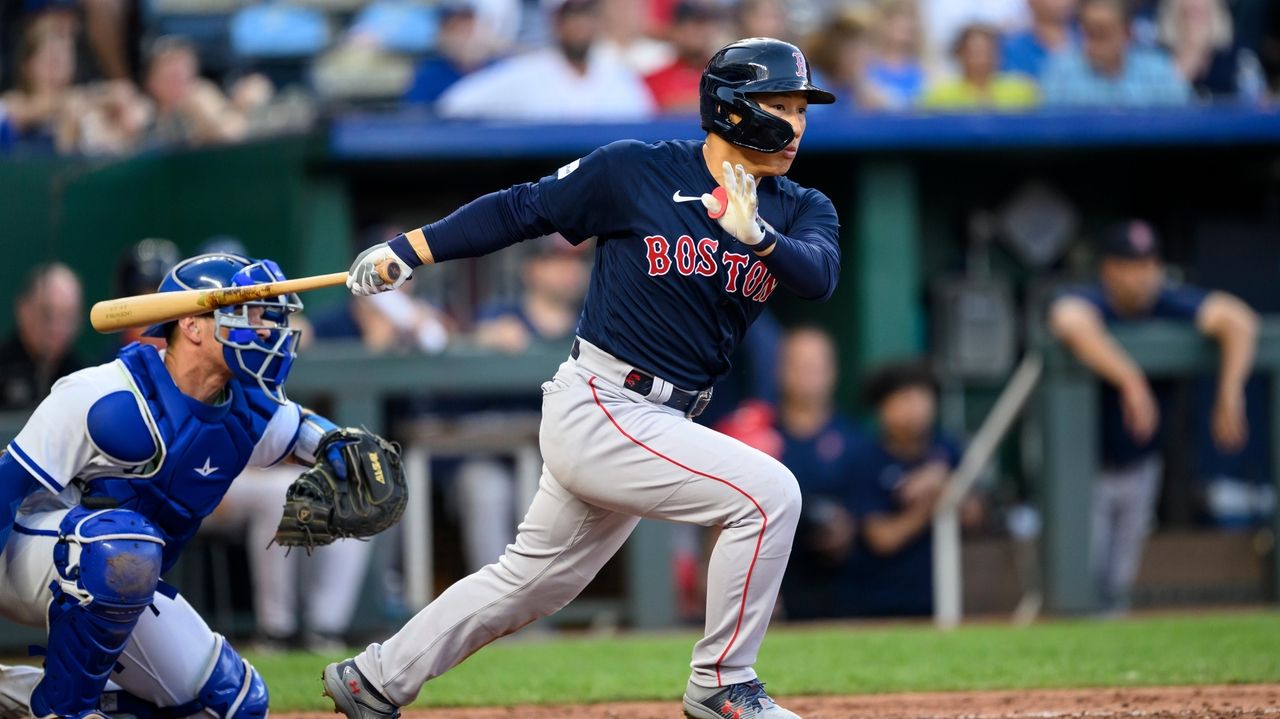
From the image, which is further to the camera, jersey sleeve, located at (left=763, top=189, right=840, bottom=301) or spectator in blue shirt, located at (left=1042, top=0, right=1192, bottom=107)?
spectator in blue shirt, located at (left=1042, top=0, right=1192, bottom=107)

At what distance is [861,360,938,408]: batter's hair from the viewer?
773cm

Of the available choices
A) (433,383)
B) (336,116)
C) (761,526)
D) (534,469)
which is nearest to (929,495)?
(534,469)

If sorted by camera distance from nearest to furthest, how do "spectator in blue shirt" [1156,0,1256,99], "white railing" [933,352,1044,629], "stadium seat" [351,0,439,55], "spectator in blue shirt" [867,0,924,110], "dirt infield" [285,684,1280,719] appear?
"dirt infield" [285,684,1280,719] < "white railing" [933,352,1044,629] < "spectator in blue shirt" [867,0,924,110] < "spectator in blue shirt" [1156,0,1256,99] < "stadium seat" [351,0,439,55]

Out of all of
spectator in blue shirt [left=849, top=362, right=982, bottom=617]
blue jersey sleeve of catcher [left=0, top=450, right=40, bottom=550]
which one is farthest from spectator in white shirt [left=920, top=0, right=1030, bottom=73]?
blue jersey sleeve of catcher [left=0, top=450, right=40, bottom=550]

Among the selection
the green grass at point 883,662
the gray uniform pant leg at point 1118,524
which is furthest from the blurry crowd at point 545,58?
the green grass at point 883,662

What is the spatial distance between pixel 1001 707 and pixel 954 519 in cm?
298

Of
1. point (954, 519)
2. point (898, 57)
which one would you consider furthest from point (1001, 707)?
point (898, 57)

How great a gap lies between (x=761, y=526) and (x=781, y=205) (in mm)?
773

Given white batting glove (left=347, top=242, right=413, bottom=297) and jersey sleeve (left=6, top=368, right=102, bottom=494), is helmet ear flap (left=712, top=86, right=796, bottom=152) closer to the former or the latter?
white batting glove (left=347, top=242, right=413, bottom=297)

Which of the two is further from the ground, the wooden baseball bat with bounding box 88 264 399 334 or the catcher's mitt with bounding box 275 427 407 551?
the wooden baseball bat with bounding box 88 264 399 334

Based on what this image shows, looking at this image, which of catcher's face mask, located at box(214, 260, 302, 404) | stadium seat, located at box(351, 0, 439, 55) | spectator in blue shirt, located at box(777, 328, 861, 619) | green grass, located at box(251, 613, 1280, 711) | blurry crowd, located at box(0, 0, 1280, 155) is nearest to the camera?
catcher's face mask, located at box(214, 260, 302, 404)

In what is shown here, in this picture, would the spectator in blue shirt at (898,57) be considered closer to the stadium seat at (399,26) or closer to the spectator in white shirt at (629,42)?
the spectator in white shirt at (629,42)

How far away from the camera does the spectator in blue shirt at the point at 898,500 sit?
7656 millimetres

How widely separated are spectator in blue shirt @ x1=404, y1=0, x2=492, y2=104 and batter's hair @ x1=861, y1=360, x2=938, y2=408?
2.62 m
